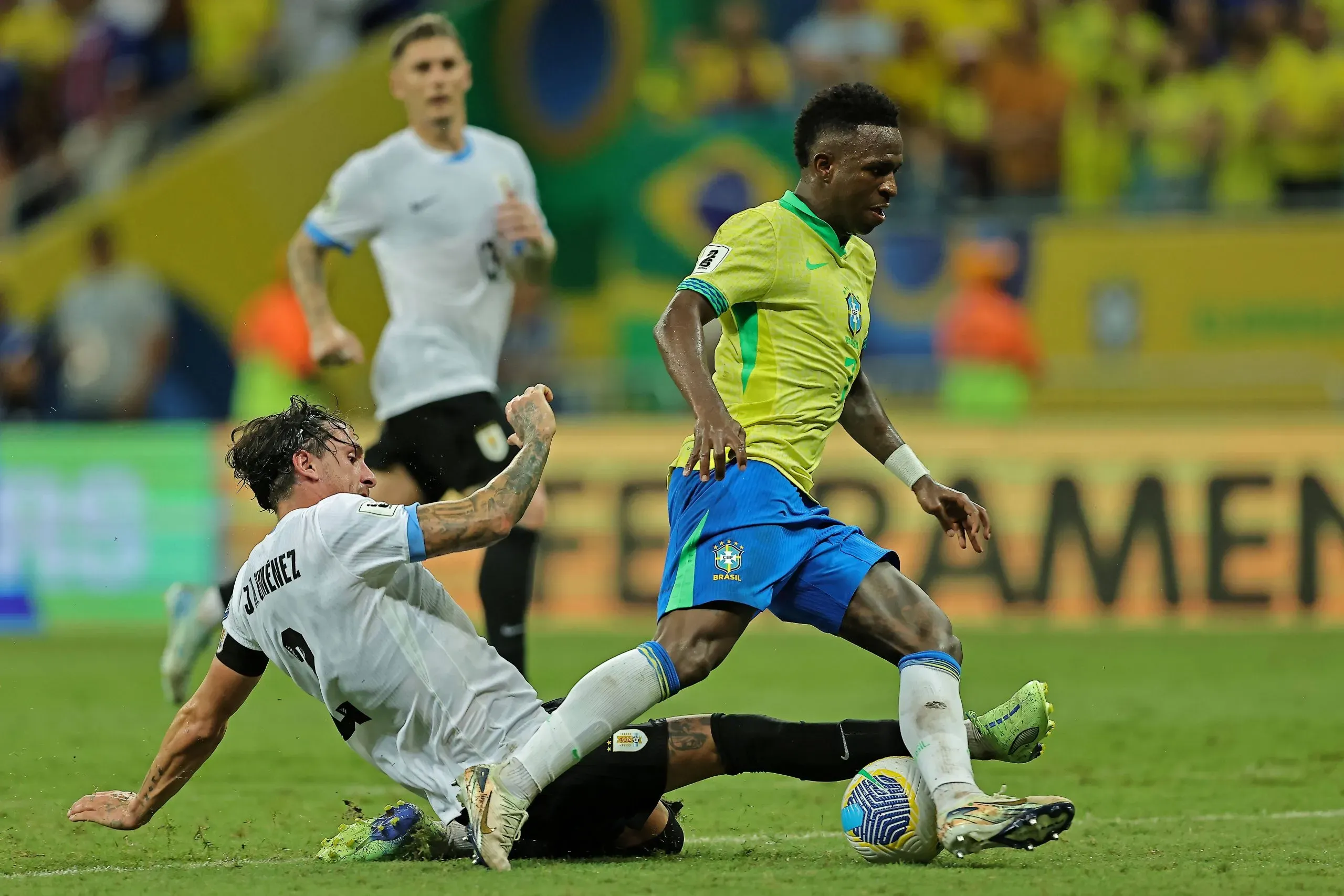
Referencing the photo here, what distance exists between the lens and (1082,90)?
50.6 feet

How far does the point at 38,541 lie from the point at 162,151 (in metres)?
5.99

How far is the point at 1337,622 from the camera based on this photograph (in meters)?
12.6

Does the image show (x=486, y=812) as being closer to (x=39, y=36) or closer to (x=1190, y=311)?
(x=1190, y=311)

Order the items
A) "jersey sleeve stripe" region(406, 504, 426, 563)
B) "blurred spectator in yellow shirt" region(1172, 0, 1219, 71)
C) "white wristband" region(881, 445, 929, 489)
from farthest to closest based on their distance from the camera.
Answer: "blurred spectator in yellow shirt" region(1172, 0, 1219, 71) → "white wristband" region(881, 445, 929, 489) → "jersey sleeve stripe" region(406, 504, 426, 563)

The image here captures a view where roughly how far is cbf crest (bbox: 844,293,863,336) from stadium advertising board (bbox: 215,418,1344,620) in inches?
284

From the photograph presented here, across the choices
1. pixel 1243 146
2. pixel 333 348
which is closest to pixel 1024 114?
pixel 1243 146

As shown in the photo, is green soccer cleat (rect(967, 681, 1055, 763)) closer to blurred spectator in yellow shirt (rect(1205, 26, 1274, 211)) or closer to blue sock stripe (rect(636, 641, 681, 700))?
blue sock stripe (rect(636, 641, 681, 700))

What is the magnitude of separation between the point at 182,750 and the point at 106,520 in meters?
8.69

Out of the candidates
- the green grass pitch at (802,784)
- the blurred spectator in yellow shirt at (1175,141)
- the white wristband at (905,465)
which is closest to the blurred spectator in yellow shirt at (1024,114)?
the blurred spectator in yellow shirt at (1175,141)

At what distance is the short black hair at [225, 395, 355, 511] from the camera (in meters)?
5.28

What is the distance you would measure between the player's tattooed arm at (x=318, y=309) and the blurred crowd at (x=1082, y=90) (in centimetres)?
764

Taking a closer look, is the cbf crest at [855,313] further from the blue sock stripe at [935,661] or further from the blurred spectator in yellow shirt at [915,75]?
the blurred spectator in yellow shirt at [915,75]

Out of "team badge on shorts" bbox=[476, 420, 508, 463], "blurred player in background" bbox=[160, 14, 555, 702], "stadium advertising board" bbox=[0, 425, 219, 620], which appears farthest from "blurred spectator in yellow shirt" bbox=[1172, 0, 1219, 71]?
"team badge on shorts" bbox=[476, 420, 508, 463]

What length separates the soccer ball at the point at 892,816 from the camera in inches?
208
